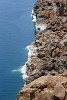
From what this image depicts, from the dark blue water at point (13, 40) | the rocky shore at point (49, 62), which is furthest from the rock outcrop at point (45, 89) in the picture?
the dark blue water at point (13, 40)

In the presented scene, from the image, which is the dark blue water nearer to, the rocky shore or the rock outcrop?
the rocky shore

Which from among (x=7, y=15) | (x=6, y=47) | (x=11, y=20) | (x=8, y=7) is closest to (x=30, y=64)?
(x=6, y=47)

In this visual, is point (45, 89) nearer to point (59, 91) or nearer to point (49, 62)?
point (59, 91)

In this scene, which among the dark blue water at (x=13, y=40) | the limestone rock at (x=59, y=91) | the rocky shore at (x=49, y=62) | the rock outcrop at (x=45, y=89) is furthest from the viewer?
the dark blue water at (x=13, y=40)

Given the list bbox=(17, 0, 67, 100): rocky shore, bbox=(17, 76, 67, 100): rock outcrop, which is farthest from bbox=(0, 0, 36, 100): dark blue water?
bbox=(17, 76, 67, 100): rock outcrop

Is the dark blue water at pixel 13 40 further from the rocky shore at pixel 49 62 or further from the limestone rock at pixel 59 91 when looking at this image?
the limestone rock at pixel 59 91

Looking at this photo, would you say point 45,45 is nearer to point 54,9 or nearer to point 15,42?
point 15,42

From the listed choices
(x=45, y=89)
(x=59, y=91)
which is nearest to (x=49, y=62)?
(x=45, y=89)
